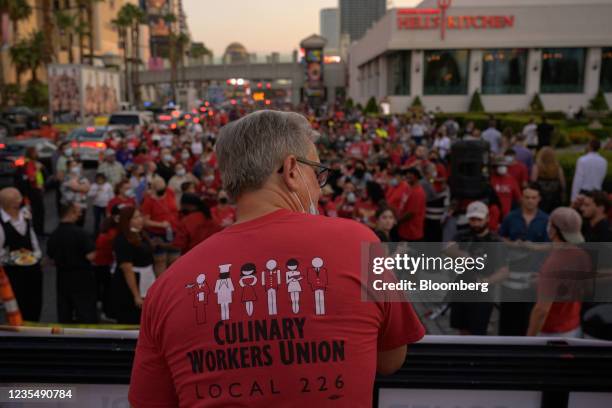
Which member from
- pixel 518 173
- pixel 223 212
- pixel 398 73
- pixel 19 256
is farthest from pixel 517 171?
pixel 398 73

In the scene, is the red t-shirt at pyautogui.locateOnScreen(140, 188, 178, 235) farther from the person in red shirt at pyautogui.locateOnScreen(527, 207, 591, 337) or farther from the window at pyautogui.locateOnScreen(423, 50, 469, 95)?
the window at pyautogui.locateOnScreen(423, 50, 469, 95)

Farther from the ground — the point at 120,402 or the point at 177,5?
the point at 177,5

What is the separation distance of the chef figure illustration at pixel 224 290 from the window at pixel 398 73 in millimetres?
43051

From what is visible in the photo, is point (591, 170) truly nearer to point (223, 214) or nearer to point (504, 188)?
point (504, 188)

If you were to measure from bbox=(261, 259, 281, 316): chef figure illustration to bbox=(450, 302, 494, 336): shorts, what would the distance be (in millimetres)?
3659

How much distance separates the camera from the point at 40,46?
5744 cm

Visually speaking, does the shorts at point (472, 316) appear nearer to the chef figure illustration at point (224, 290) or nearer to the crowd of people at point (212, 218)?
the crowd of people at point (212, 218)

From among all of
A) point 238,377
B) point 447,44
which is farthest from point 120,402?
point 447,44

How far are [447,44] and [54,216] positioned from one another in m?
34.2

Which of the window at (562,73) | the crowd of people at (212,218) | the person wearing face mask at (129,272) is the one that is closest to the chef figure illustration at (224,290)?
the crowd of people at (212,218)

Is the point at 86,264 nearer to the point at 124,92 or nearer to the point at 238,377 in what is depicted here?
the point at 238,377

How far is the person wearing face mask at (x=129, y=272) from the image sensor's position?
231 inches

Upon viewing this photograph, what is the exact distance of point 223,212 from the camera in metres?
7.83

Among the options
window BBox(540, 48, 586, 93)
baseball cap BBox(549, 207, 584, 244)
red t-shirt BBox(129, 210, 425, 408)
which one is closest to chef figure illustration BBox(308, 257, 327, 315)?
red t-shirt BBox(129, 210, 425, 408)
